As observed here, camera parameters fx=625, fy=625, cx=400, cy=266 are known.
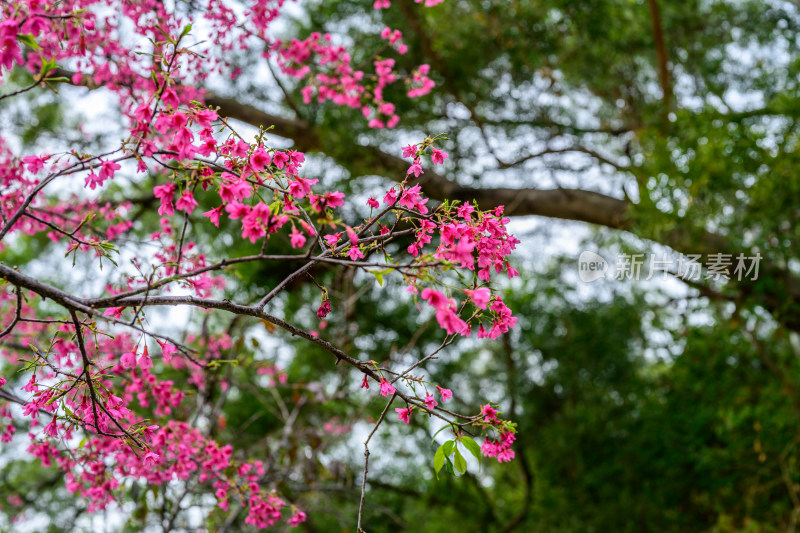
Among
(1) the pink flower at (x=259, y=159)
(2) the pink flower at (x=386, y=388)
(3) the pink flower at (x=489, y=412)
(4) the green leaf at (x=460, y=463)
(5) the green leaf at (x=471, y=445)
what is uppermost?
(1) the pink flower at (x=259, y=159)

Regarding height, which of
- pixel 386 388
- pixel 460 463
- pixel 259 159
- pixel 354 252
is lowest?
pixel 460 463

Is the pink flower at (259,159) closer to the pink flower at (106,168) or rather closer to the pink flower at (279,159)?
the pink flower at (279,159)

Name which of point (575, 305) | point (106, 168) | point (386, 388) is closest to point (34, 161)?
point (106, 168)

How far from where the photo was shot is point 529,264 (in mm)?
4598

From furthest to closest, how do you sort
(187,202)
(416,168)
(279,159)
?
(416,168), (279,159), (187,202)

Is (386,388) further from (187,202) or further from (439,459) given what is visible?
(187,202)

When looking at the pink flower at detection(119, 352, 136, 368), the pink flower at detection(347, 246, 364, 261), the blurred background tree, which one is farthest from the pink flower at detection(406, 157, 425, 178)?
the blurred background tree

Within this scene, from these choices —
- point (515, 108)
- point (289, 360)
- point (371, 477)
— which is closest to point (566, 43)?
point (515, 108)

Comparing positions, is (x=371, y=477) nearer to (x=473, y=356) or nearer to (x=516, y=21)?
(x=473, y=356)

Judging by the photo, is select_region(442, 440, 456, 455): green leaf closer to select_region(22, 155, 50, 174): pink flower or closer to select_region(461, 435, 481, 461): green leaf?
select_region(461, 435, 481, 461): green leaf

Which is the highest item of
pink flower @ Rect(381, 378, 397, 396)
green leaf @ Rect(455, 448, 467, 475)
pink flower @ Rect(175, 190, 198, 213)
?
pink flower @ Rect(175, 190, 198, 213)

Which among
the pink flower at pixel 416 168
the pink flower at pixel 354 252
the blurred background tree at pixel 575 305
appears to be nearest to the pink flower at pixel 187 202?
the pink flower at pixel 354 252

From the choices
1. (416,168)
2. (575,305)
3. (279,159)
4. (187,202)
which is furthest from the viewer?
(575,305)

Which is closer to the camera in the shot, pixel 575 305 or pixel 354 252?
pixel 354 252
